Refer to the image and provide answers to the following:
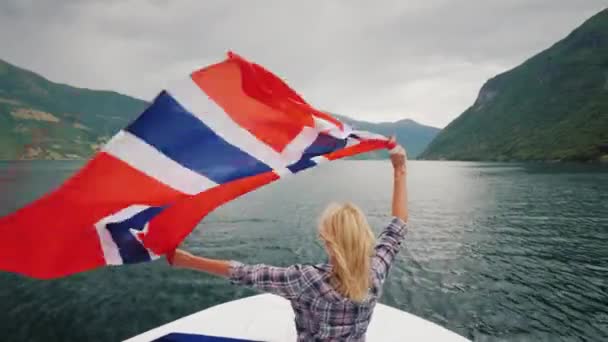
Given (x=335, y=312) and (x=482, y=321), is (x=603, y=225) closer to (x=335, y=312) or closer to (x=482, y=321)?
(x=482, y=321)

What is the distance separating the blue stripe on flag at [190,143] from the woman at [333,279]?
104 cm

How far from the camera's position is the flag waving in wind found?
3027 mm

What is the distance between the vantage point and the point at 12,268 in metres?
2.88

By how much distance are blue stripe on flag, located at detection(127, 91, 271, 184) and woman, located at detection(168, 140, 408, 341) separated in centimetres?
104

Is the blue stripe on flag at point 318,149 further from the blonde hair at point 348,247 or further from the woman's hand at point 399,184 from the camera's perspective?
the blonde hair at point 348,247

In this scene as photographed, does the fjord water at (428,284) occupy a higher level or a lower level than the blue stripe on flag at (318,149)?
lower

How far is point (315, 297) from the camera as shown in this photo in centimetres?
263

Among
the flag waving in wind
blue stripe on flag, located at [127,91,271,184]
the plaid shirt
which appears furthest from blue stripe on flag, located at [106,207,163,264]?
the plaid shirt

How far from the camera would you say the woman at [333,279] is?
2503 mm

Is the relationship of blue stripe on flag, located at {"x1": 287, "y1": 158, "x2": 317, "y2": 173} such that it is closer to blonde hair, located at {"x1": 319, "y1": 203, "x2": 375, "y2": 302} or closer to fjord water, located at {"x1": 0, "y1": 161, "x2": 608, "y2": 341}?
blonde hair, located at {"x1": 319, "y1": 203, "x2": 375, "y2": 302}

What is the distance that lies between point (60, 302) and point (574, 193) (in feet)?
185

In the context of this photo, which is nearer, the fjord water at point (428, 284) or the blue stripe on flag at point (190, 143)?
the blue stripe on flag at point (190, 143)

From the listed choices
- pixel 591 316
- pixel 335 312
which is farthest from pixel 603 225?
pixel 335 312

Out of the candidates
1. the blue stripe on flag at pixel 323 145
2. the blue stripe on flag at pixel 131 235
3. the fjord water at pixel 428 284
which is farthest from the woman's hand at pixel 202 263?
the fjord water at pixel 428 284
